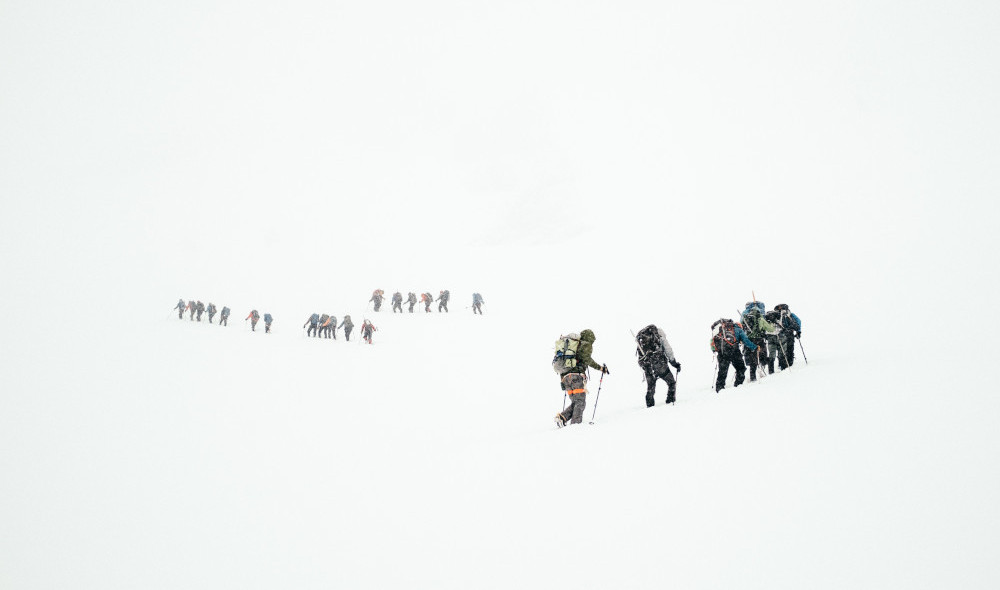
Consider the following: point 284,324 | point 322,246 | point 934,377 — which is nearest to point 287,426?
point 934,377

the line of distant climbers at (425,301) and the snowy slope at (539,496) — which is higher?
the line of distant climbers at (425,301)

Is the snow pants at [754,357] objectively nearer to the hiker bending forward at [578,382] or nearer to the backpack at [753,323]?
the backpack at [753,323]

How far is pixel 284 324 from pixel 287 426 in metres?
16.4

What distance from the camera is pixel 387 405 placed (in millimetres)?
11086

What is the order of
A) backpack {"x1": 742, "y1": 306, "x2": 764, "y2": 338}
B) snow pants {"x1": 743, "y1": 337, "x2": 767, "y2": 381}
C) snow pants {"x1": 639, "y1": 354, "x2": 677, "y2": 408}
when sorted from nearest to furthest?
snow pants {"x1": 639, "y1": 354, "x2": 677, "y2": 408} < snow pants {"x1": 743, "y1": 337, "x2": 767, "y2": 381} < backpack {"x1": 742, "y1": 306, "x2": 764, "y2": 338}

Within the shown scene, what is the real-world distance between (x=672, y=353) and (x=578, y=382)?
5.11 feet

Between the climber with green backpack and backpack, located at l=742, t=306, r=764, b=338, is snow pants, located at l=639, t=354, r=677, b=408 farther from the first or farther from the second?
backpack, located at l=742, t=306, r=764, b=338

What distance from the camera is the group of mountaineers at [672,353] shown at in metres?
7.25

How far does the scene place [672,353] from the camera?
7062 mm

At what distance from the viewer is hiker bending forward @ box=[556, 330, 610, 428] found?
7.17 meters

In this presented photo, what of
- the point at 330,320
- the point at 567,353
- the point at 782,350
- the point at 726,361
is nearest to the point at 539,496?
the point at 567,353

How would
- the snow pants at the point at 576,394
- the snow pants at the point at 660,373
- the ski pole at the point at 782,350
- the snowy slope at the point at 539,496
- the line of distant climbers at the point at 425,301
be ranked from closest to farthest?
the snowy slope at the point at 539,496
the snow pants at the point at 576,394
the snow pants at the point at 660,373
the ski pole at the point at 782,350
the line of distant climbers at the point at 425,301

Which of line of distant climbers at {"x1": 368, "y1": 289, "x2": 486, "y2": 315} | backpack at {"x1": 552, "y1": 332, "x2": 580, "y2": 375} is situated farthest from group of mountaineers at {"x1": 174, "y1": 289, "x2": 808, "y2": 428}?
line of distant climbers at {"x1": 368, "y1": 289, "x2": 486, "y2": 315}

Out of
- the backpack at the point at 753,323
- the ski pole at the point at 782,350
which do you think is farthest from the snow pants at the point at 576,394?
the ski pole at the point at 782,350
